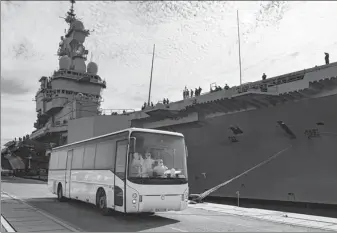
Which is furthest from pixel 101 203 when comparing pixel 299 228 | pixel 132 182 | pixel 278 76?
pixel 278 76

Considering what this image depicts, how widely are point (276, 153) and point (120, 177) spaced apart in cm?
858

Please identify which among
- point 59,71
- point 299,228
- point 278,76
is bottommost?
point 299,228

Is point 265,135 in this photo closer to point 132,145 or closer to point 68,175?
point 132,145

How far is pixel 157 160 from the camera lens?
905 cm

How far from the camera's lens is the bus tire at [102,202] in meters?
9.52

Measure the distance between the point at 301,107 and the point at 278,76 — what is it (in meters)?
2.76

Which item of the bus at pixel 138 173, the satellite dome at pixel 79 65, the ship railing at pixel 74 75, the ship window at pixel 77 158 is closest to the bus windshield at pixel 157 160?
the bus at pixel 138 173

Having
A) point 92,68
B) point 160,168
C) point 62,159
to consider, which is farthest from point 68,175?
point 92,68

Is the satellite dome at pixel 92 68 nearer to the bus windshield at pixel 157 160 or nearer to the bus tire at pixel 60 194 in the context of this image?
the bus tire at pixel 60 194

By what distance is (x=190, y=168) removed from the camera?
64.6ft

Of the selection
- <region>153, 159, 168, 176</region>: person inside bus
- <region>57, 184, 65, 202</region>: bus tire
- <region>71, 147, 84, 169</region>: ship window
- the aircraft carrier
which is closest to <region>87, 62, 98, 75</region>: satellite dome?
the aircraft carrier

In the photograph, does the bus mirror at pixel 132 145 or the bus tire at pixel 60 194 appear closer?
the bus mirror at pixel 132 145

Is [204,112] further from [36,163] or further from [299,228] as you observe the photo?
[36,163]

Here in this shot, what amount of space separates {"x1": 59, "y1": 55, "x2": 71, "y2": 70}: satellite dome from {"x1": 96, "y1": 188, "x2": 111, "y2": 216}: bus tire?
1583 inches
